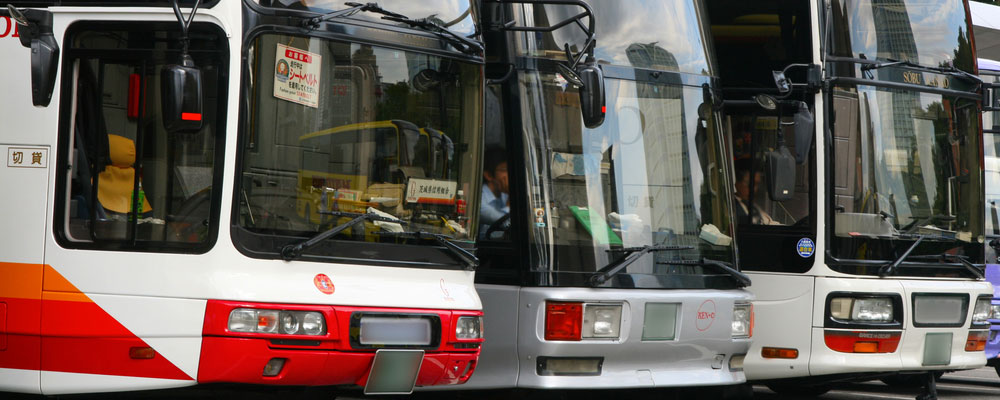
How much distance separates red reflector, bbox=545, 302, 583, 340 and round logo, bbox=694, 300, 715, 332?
0.89 metres

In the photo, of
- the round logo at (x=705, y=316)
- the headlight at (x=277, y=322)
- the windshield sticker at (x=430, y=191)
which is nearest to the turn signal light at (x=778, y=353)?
the round logo at (x=705, y=316)

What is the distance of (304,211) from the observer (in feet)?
21.7

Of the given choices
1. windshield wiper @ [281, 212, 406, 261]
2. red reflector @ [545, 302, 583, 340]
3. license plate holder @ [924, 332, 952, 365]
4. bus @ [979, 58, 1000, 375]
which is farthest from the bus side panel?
windshield wiper @ [281, 212, 406, 261]

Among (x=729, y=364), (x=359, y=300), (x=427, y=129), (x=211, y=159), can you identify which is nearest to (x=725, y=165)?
(x=729, y=364)

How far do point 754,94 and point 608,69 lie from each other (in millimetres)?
1959

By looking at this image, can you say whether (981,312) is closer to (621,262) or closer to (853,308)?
(853,308)

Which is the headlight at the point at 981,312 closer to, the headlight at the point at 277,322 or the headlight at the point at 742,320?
the headlight at the point at 742,320

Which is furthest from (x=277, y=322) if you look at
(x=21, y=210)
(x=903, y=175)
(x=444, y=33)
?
(x=903, y=175)

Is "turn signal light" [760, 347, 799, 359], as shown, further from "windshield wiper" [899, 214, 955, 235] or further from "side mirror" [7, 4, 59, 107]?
"side mirror" [7, 4, 59, 107]

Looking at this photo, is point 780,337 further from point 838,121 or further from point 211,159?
point 211,159

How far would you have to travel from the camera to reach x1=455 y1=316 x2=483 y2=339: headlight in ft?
23.5

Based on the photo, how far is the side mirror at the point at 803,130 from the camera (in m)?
9.15

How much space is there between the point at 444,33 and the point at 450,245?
117 cm

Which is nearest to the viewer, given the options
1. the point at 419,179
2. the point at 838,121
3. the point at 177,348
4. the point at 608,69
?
the point at 177,348
